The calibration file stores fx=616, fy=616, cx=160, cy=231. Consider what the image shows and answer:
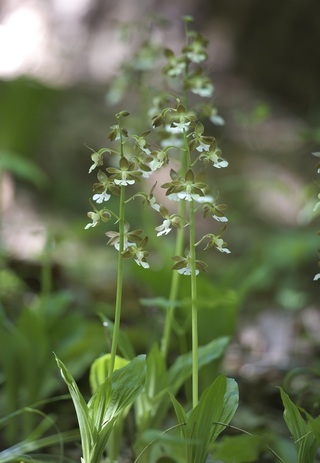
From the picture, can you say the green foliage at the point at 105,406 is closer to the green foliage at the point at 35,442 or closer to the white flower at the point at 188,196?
the green foliage at the point at 35,442

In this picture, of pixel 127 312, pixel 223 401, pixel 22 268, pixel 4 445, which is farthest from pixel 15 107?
pixel 223 401

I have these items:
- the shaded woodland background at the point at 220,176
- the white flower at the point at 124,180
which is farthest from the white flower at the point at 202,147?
the shaded woodland background at the point at 220,176

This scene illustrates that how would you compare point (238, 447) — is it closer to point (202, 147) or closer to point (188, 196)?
point (188, 196)

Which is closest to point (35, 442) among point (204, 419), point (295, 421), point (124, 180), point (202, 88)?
point (204, 419)

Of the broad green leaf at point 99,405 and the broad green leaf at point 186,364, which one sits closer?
the broad green leaf at point 99,405

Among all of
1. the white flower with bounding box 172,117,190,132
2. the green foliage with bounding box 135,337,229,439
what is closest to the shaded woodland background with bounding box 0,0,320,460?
the green foliage with bounding box 135,337,229,439

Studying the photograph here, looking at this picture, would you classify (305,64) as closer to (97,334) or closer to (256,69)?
(256,69)
